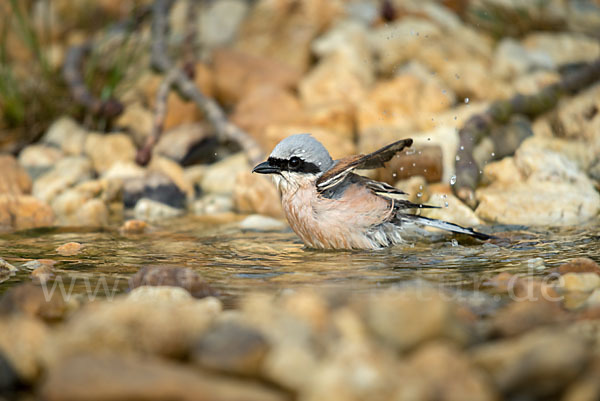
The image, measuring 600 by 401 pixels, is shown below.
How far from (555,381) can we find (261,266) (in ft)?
8.09

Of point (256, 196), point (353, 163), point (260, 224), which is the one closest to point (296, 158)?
point (353, 163)

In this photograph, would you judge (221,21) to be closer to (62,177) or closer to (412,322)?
(62,177)

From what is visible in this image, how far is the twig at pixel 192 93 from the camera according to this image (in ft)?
24.6

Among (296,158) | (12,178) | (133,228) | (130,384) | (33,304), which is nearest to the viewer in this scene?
(130,384)

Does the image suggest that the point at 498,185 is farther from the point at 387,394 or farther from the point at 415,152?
the point at 387,394

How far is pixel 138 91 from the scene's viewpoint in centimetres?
890

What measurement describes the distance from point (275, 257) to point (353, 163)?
2.95 ft

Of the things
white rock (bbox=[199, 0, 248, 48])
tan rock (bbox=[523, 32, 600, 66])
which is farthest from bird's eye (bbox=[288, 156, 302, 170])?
tan rock (bbox=[523, 32, 600, 66])

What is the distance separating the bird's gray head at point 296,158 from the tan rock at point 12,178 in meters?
2.85

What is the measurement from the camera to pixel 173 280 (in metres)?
3.53

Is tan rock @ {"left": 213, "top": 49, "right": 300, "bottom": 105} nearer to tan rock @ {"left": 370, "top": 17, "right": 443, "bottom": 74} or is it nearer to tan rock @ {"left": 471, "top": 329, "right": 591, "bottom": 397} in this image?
A: tan rock @ {"left": 370, "top": 17, "right": 443, "bottom": 74}

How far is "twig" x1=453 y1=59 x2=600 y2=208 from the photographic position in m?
6.22

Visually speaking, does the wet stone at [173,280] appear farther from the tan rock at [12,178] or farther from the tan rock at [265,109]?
the tan rock at [265,109]

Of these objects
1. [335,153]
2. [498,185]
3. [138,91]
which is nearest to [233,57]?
[138,91]
